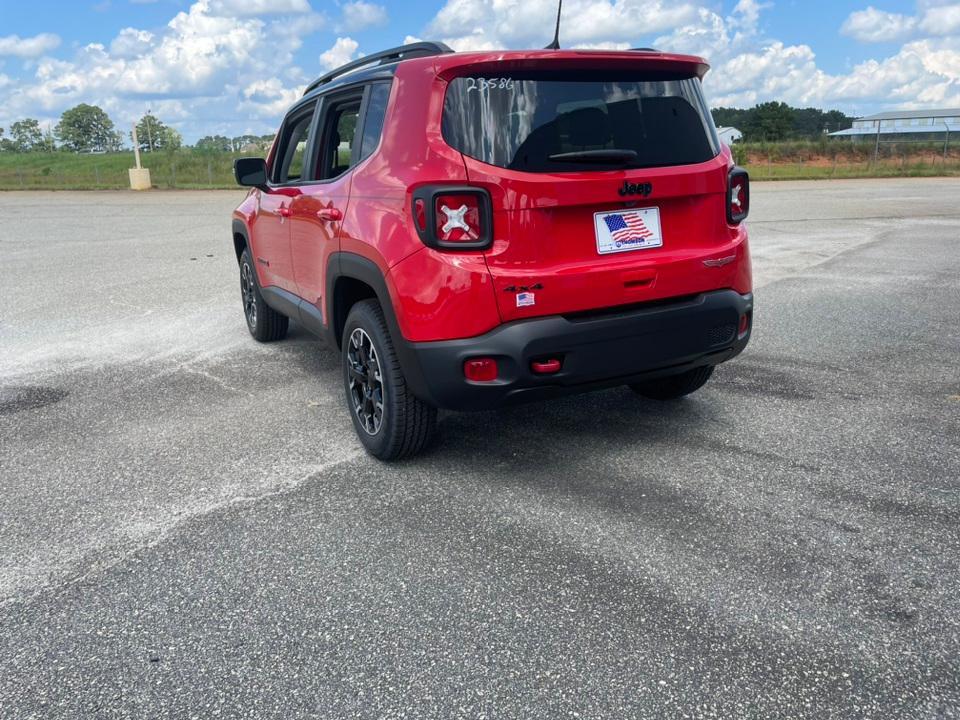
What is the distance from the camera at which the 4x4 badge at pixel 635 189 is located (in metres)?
3.52

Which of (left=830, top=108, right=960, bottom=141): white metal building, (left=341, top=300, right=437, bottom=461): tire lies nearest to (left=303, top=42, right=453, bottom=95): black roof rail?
(left=341, top=300, right=437, bottom=461): tire

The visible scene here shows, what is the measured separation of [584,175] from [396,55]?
1.37m

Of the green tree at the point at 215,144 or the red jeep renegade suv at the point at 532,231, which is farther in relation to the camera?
the green tree at the point at 215,144

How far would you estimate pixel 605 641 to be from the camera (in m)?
2.54

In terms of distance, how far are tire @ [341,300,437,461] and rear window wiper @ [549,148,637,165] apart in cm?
113

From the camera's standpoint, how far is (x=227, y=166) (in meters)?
40.8

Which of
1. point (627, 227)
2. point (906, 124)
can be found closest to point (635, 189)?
point (627, 227)

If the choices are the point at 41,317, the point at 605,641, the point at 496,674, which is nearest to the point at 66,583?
the point at 496,674

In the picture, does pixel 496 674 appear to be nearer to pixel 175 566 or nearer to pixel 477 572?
pixel 477 572

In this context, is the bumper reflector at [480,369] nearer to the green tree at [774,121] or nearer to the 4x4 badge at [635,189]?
the 4x4 badge at [635,189]

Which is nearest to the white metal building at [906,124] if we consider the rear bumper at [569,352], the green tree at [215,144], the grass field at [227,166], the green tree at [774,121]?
the green tree at [774,121]

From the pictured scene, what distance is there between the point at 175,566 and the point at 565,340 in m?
1.74

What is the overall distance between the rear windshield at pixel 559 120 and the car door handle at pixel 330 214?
0.95 meters

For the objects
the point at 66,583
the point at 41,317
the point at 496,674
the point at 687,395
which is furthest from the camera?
the point at 41,317
